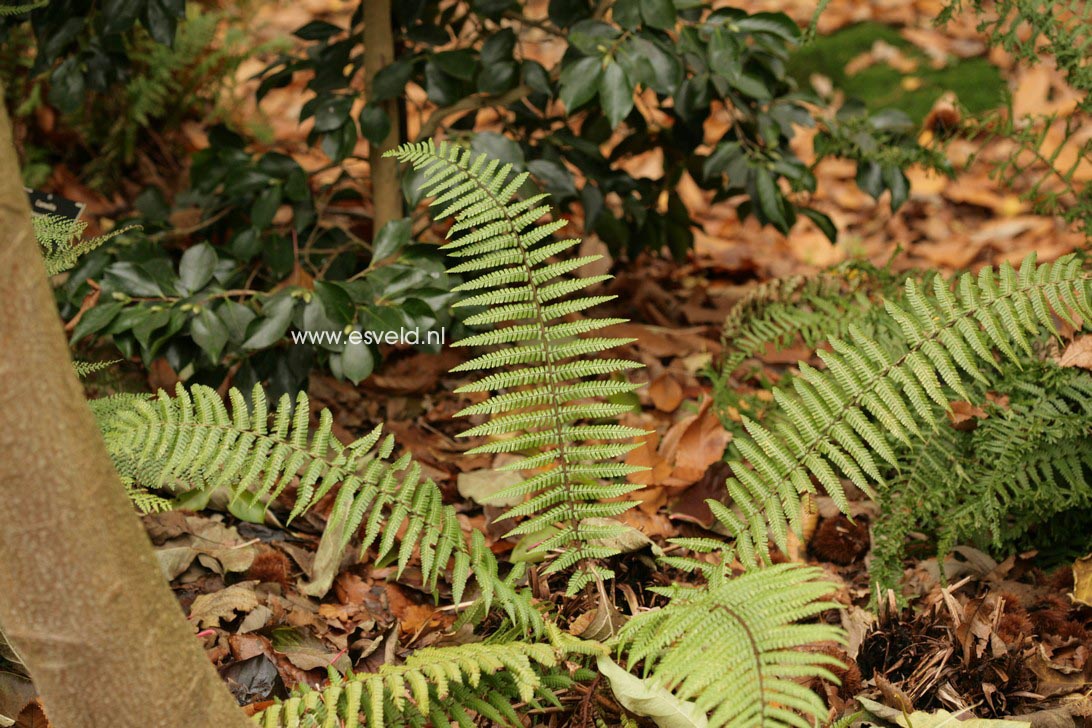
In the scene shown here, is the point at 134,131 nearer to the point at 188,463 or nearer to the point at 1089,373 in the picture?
the point at 188,463

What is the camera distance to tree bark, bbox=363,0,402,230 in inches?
104

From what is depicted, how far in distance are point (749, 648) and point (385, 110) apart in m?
1.82

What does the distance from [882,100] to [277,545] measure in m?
3.63

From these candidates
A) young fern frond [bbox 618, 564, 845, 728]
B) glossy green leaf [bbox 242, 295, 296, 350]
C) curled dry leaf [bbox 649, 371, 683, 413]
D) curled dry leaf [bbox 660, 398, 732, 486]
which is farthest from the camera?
curled dry leaf [bbox 649, 371, 683, 413]

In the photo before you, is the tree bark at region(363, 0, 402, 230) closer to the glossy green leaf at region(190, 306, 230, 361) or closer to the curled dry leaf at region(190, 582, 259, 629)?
the glossy green leaf at region(190, 306, 230, 361)

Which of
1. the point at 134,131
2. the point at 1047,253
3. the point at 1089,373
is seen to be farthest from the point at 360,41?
the point at 1047,253

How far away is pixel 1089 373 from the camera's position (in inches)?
81.8

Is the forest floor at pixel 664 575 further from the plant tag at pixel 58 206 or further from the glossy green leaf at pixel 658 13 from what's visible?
the glossy green leaf at pixel 658 13

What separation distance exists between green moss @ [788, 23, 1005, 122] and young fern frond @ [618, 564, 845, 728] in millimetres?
3312

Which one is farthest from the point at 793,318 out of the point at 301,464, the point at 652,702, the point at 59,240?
the point at 59,240

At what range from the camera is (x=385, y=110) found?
2660 millimetres

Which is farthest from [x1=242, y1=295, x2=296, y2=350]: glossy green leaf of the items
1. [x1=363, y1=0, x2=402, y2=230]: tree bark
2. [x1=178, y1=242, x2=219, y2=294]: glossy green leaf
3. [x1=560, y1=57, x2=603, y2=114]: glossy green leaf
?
[x1=560, y1=57, x2=603, y2=114]: glossy green leaf

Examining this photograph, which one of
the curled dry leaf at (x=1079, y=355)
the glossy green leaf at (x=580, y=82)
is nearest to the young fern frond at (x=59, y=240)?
the glossy green leaf at (x=580, y=82)

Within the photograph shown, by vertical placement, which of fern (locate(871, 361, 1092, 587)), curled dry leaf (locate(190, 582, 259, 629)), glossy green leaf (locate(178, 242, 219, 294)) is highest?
glossy green leaf (locate(178, 242, 219, 294))
